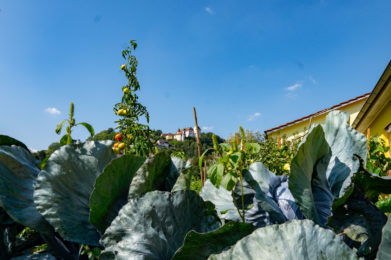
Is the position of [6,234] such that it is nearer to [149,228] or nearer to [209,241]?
[149,228]

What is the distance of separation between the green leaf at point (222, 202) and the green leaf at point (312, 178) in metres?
0.20

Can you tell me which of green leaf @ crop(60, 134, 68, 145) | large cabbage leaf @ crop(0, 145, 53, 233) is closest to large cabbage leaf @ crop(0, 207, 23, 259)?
large cabbage leaf @ crop(0, 145, 53, 233)

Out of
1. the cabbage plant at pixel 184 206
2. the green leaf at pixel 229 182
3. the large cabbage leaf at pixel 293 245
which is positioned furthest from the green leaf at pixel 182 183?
the large cabbage leaf at pixel 293 245

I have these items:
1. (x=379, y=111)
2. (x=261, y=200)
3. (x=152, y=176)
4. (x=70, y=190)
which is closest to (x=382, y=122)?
(x=379, y=111)

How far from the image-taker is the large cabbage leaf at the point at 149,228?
521 mm

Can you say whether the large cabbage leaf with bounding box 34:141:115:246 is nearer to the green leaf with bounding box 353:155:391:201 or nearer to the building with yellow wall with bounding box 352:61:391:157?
the green leaf with bounding box 353:155:391:201

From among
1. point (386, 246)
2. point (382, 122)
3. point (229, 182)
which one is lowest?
point (386, 246)

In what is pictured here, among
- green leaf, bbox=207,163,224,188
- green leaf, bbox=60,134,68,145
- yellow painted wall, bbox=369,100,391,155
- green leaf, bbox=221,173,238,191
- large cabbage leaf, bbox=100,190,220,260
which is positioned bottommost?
large cabbage leaf, bbox=100,190,220,260

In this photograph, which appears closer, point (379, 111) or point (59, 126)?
point (59, 126)

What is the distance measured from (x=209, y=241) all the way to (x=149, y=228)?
0.40 ft

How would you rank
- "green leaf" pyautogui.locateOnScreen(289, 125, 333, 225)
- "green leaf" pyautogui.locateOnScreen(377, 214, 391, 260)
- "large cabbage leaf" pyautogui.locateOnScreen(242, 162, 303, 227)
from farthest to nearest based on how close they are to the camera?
1. "large cabbage leaf" pyautogui.locateOnScreen(242, 162, 303, 227)
2. "green leaf" pyautogui.locateOnScreen(289, 125, 333, 225)
3. "green leaf" pyautogui.locateOnScreen(377, 214, 391, 260)

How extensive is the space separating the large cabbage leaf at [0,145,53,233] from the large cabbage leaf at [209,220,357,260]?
466 millimetres

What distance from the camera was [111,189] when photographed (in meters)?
0.60

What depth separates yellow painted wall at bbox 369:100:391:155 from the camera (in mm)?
7760
